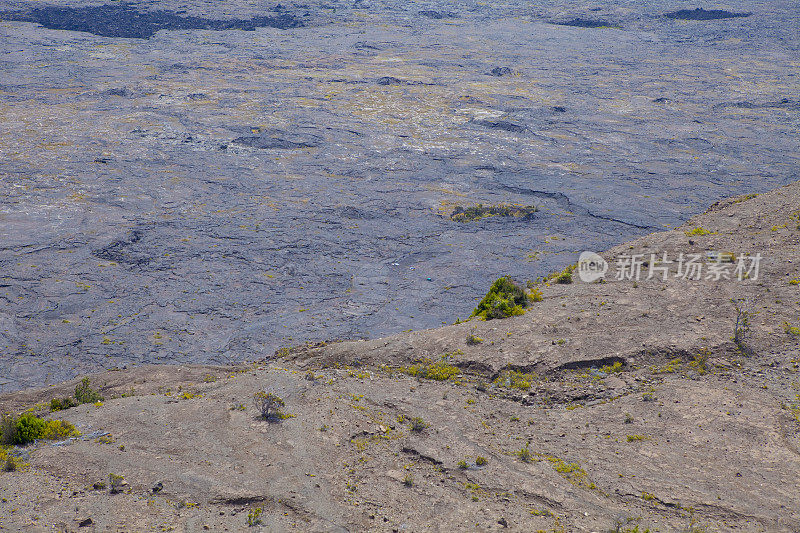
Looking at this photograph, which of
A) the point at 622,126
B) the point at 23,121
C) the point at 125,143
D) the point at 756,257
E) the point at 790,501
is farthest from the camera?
the point at 622,126

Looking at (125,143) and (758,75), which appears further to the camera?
(758,75)

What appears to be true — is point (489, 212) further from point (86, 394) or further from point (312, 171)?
point (86, 394)

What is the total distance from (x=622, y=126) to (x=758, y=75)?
13118 millimetres

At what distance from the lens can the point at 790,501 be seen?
513 cm

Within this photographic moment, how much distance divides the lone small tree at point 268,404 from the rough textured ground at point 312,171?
2.69 metres

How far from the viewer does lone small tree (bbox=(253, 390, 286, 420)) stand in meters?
6.65

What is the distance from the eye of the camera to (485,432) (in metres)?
6.56

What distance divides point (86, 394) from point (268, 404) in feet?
7.74

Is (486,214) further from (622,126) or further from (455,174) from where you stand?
(622,126)

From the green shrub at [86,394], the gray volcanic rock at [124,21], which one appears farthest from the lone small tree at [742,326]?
the gray volcanic rock at [124,21]

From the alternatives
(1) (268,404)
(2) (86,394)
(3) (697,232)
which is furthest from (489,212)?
(2) (86,394)

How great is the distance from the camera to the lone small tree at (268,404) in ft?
21.8

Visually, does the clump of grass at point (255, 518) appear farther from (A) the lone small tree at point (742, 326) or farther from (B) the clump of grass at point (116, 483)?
(A) the lone small tree at point (742, 326)

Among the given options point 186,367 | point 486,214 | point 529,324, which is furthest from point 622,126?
point 186,367
